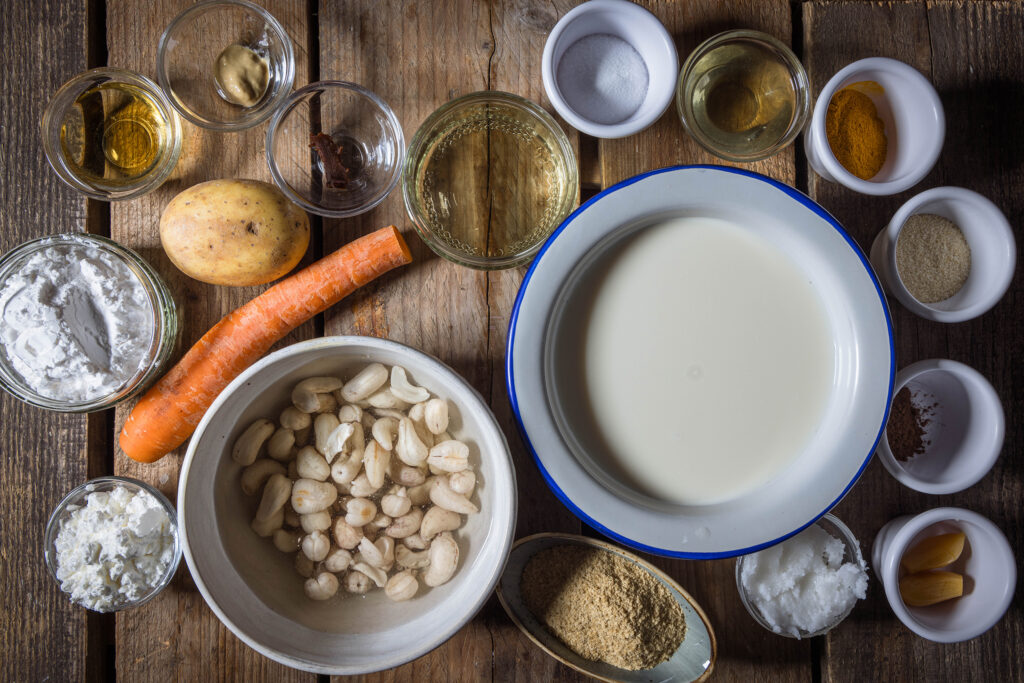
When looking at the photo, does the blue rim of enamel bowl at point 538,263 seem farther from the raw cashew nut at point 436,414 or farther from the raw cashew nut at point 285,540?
the raw cashew nut at point 285,540

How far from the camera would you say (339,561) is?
79 cm

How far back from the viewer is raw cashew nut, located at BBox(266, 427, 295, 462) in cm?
78

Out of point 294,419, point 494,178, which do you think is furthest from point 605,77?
point 294,419

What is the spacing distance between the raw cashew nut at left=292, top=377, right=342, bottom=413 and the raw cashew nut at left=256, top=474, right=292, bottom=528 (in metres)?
0.09

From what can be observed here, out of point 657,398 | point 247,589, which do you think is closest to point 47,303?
point 247,589

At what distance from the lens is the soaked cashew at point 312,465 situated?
784mm

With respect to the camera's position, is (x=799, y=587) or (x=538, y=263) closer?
(x=538, y=263)

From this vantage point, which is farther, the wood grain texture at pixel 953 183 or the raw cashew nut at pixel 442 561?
the wood grain texture at pixel 953 183

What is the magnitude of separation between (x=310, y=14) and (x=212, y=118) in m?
0.19

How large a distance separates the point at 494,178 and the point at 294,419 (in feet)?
1.27

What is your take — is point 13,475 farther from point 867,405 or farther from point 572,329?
point 867,405

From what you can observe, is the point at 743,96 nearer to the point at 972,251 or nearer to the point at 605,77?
the point at 605,77

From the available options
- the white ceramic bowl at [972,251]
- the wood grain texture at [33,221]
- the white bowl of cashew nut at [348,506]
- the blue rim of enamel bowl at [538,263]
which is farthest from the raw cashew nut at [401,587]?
the white ceramic bowl at [972,251]

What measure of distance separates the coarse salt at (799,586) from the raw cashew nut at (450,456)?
1.22 feet
